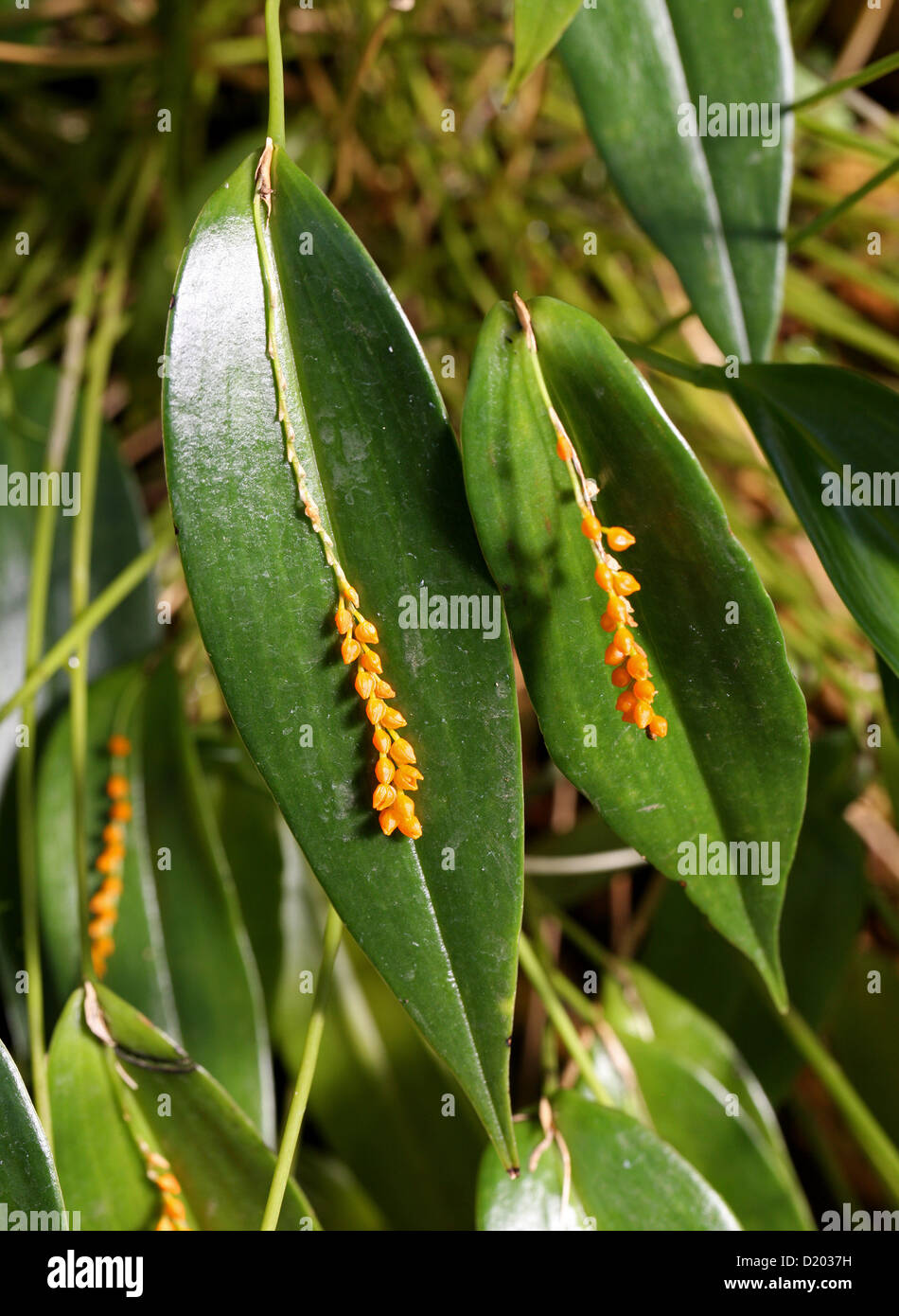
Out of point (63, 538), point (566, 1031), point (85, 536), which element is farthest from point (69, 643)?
point (566, 1031)

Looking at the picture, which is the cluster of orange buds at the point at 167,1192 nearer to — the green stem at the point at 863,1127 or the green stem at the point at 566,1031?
the green stem at the point at 566,1031

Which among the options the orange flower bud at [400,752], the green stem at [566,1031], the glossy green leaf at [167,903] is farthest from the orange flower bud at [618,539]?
the glossy green leaf at [167,903]

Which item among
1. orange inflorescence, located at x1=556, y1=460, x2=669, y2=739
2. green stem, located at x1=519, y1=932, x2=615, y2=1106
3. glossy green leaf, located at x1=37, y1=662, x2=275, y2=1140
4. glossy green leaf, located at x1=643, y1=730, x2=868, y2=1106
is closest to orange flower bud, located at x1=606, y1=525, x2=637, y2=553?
orange inflorescence, located at x1=556, y1=460, x2=669, y2=739

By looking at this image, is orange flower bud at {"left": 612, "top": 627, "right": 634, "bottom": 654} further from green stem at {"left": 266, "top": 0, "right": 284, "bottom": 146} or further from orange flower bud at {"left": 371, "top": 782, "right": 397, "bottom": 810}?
green stem at {"left": 266, "top": 0, "right": 284, "bottom": 146}

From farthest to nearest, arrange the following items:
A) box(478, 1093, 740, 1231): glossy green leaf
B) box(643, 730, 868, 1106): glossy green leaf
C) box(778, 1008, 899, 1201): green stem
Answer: box(643, 730, 868, 1106): glossy green leaf < box(778, 1008, 899, 1201): green stem < box(478, 1093, 740, 1231): glossy green leaf

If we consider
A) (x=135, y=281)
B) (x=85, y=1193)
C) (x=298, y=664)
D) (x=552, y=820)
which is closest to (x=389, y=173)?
(x=135, y=281)

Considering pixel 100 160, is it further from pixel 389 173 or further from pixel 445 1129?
pixel 445 1129
